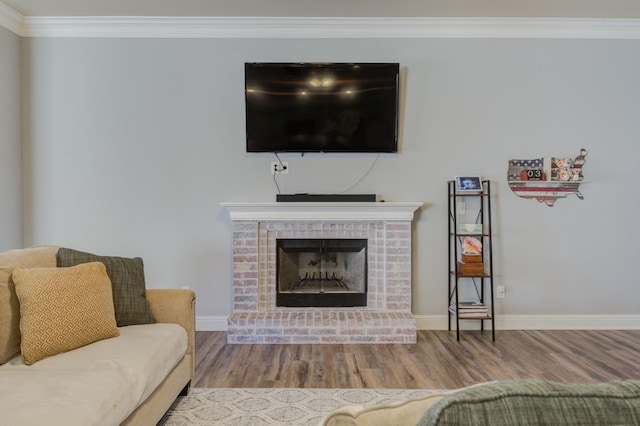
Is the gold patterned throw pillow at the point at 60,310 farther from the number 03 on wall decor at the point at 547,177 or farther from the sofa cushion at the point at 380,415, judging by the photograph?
the number 03 on wall decor at the point at 547,177

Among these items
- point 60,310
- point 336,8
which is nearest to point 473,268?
point 336,8

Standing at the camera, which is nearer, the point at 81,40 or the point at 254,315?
the point at 254,315

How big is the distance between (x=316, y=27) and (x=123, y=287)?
2777 millimetres

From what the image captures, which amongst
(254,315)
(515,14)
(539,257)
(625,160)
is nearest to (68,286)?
(254,315)

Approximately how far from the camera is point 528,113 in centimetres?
354

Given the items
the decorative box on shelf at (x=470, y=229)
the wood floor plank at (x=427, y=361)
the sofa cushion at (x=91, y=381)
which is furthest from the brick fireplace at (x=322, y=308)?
the sofa cushion at (x=91, y=381)

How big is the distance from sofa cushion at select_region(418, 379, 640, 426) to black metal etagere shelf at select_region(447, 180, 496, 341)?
2.80 meters

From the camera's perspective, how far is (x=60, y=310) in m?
1.71

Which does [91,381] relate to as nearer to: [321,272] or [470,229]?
[321,272]

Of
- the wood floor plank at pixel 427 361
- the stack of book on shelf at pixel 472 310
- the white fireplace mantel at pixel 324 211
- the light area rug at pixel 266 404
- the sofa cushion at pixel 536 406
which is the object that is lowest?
the wood floor plank at pixel 427 361

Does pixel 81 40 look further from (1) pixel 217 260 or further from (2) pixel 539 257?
(2) pixel 539 257

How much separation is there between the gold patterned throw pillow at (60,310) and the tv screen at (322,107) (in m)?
1.93

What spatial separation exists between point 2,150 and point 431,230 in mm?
4003

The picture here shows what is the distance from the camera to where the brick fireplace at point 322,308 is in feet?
10.4
